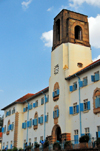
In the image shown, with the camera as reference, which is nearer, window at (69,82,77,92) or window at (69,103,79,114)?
window at (69,103,79,114)

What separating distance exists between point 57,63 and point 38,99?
10.8m

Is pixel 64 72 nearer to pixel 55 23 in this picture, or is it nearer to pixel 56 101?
pixel 56 101

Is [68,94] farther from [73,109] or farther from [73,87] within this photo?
[73,109]

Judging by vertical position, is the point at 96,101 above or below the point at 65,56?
below

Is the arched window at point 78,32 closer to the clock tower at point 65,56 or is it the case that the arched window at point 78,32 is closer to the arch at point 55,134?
the clock tower at point 65,56

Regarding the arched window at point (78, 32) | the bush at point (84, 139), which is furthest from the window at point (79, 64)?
the bush at point (84, 139)

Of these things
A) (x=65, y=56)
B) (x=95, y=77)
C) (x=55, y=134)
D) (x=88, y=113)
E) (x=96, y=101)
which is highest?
(x=65, y=56)

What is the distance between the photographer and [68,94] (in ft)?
126

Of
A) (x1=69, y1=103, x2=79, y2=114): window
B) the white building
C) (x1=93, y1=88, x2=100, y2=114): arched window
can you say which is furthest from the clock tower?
(x1=93, y1=88, x2=100, y2=114): arched window

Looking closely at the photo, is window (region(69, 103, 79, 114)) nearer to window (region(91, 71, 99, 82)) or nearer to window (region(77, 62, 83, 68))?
window (region(91, 71, 99, 82))

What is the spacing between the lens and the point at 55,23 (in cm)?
4653

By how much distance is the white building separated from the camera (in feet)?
110

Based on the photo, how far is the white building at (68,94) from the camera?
33409 millimetres

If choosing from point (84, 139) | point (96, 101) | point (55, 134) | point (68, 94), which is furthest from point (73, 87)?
point (84, 139)
